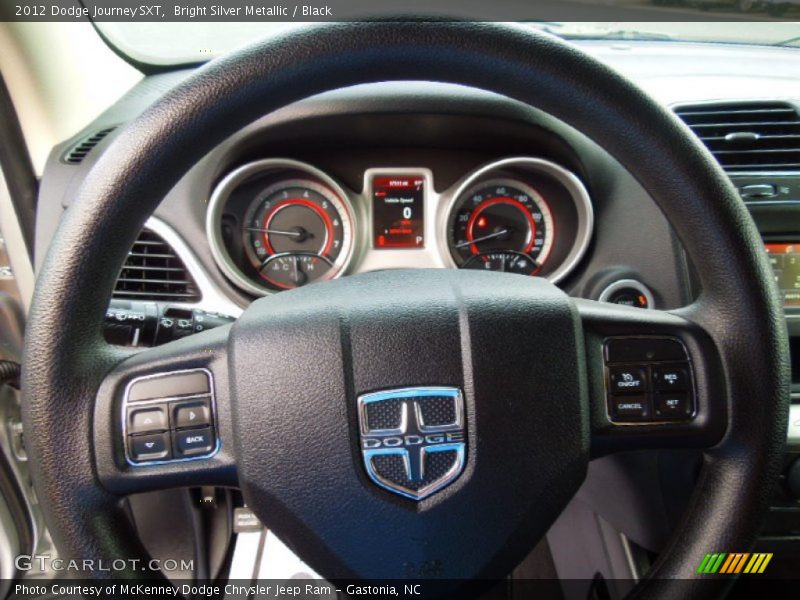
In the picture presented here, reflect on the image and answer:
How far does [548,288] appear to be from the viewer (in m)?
0.96

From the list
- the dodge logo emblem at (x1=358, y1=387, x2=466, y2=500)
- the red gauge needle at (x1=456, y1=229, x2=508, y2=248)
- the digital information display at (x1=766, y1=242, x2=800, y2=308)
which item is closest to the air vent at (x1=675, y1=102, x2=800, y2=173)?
the digital information display at (x1=766, y1=242, x2=800, y2=308)

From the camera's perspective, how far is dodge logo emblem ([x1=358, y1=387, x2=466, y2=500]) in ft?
2.74

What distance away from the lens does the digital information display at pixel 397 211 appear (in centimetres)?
165

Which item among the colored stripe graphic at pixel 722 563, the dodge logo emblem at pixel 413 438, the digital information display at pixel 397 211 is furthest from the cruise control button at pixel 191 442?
the digital information display at pixel 397 211

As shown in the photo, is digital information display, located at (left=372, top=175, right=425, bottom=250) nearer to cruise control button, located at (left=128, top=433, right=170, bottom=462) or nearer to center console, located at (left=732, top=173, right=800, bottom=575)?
center console, located at (left=732, top=173, right=800, bottom=575)

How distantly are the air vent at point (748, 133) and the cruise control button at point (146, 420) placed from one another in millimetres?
1323

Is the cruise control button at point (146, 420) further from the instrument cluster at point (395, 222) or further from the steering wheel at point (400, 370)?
the instrument cluster at point (395, 222)

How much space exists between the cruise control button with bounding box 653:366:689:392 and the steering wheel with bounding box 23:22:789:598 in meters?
0.02

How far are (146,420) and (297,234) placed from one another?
836mm

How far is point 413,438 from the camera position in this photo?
0.84 metres

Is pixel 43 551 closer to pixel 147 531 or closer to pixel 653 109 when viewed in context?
pixel 147 531

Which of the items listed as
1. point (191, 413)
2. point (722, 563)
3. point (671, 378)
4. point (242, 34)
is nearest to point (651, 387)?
point (671, 378)

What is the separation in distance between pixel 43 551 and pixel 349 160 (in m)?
1.30

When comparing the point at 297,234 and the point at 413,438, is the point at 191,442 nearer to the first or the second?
the point at 413,438
